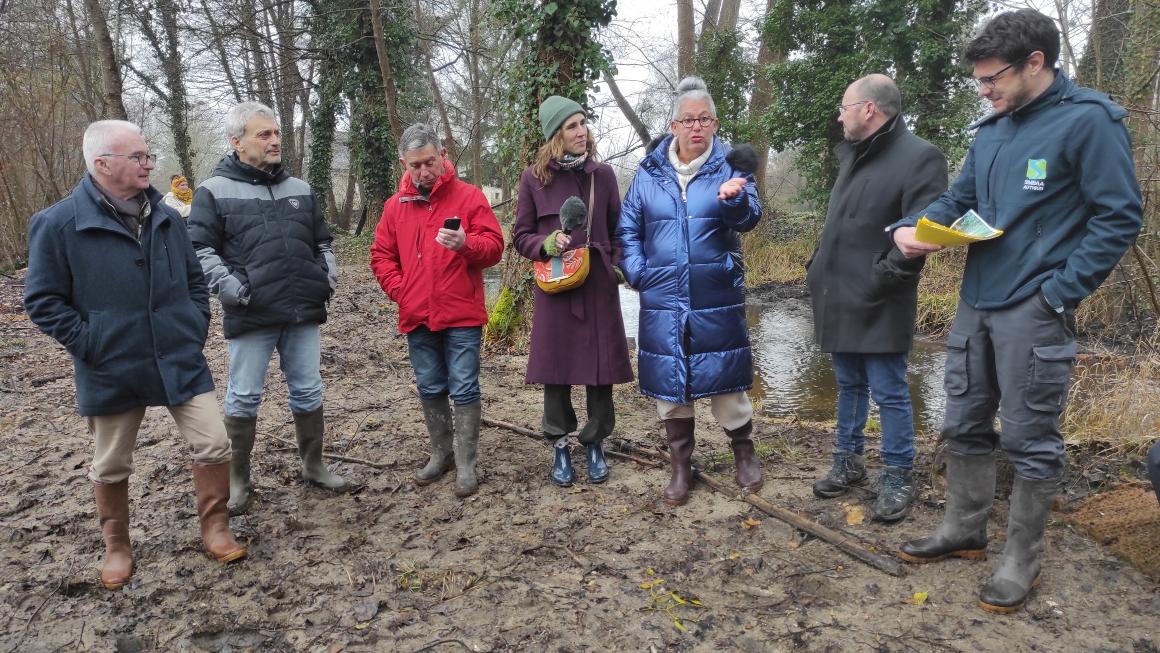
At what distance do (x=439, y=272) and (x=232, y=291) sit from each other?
101 cm

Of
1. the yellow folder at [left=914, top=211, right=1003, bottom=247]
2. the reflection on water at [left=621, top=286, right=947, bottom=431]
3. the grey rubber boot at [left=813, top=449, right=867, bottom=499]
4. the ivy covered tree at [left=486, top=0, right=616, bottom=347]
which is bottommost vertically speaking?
the reflection on water at [left=621, top=286, right=947, bottom=431]

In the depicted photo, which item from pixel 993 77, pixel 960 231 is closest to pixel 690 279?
pixel 960 231

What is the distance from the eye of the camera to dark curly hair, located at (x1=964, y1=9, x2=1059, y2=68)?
8.36 ft

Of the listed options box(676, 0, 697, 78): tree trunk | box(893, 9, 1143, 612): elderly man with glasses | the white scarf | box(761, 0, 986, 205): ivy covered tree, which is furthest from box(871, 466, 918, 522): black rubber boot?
box(676, 0, 697, 78): tree trunk

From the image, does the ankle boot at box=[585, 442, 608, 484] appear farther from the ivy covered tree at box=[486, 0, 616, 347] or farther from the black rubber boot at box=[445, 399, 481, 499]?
the ivy covered tree at box=[486, 0, 616, 347]

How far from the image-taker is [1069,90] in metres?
2.59

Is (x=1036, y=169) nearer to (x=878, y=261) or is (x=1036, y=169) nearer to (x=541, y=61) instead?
(x=878, y=261)

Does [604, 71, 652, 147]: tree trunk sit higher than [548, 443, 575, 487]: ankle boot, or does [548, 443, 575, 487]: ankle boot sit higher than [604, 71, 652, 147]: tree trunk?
[604, 71, 652, 147]: tree trunk

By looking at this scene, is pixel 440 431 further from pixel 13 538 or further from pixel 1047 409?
pixel 1047 409

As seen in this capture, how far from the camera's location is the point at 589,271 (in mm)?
3859

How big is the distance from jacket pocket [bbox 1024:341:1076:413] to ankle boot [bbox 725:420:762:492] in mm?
1469

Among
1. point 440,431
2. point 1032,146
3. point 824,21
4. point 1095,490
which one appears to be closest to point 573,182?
point 440,431

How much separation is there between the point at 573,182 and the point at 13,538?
3.35m

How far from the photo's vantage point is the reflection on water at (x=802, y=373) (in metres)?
6.87
